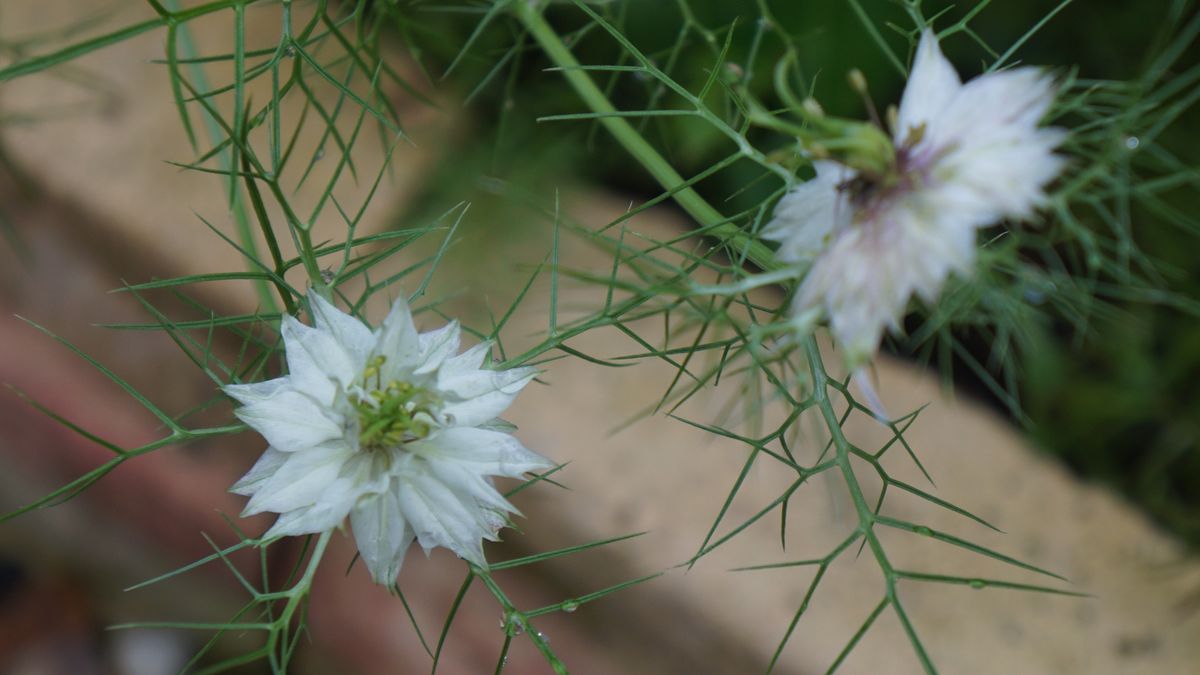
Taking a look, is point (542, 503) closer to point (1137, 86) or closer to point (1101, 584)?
point (1101, 584)

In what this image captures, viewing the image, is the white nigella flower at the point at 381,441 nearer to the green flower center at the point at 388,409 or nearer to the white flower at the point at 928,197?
the green flower center at the point at 388,409

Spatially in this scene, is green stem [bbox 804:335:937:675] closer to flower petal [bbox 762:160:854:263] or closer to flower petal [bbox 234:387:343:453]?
flower petal [bbox 762:160:854:263]

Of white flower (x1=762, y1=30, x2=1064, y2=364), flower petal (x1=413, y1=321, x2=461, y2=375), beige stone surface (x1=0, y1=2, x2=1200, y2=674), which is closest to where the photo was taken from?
white flower (x1=762, y1=30, x2=1064, y2=364)

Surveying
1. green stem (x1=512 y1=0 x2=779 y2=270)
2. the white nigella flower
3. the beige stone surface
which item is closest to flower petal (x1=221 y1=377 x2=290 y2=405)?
the white nigella flower

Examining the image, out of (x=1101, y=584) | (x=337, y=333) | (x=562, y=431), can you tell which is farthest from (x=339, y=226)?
(x=1101, y=584)

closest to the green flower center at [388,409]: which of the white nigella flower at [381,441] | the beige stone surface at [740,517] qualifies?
the white nigella flower at [381,441]

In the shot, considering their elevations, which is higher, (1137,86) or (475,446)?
(1137,86)

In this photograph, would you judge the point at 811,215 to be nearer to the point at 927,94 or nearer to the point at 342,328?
the point at 927,94
